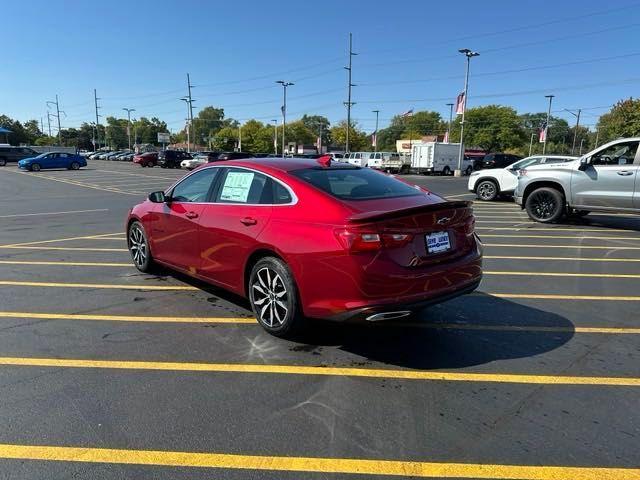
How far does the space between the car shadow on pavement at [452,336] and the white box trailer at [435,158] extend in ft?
134

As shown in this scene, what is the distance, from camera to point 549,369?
382 cm

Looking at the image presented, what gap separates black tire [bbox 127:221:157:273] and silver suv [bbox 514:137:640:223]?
29.8 ft

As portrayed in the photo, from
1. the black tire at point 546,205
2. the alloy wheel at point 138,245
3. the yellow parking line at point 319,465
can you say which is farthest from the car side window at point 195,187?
the black tire at point 546,205

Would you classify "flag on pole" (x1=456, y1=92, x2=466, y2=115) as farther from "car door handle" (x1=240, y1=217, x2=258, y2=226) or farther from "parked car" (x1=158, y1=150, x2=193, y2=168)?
"car door handle" (x1=240, y1=217, x2=258, y2=226)

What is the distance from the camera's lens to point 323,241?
12.4 feet

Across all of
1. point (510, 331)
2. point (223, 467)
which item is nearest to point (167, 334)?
point (223, 467)

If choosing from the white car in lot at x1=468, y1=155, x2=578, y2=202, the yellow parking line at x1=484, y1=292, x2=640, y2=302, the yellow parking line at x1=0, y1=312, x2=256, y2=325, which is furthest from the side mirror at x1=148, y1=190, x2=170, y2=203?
the white car in lot at x1=468, y1=155, x2=578, y2=202

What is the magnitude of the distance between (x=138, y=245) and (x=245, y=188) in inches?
103

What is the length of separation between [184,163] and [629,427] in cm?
5025

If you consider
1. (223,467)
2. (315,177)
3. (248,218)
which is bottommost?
(223,467)

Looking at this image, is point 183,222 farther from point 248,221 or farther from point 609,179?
point 609,179

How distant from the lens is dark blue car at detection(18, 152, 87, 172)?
135ft

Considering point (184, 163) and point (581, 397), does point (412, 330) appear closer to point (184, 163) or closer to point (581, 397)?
point (581, 397)

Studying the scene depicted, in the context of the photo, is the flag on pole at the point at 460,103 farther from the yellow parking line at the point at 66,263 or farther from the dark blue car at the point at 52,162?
the yellow parking line at the point at 66,263
